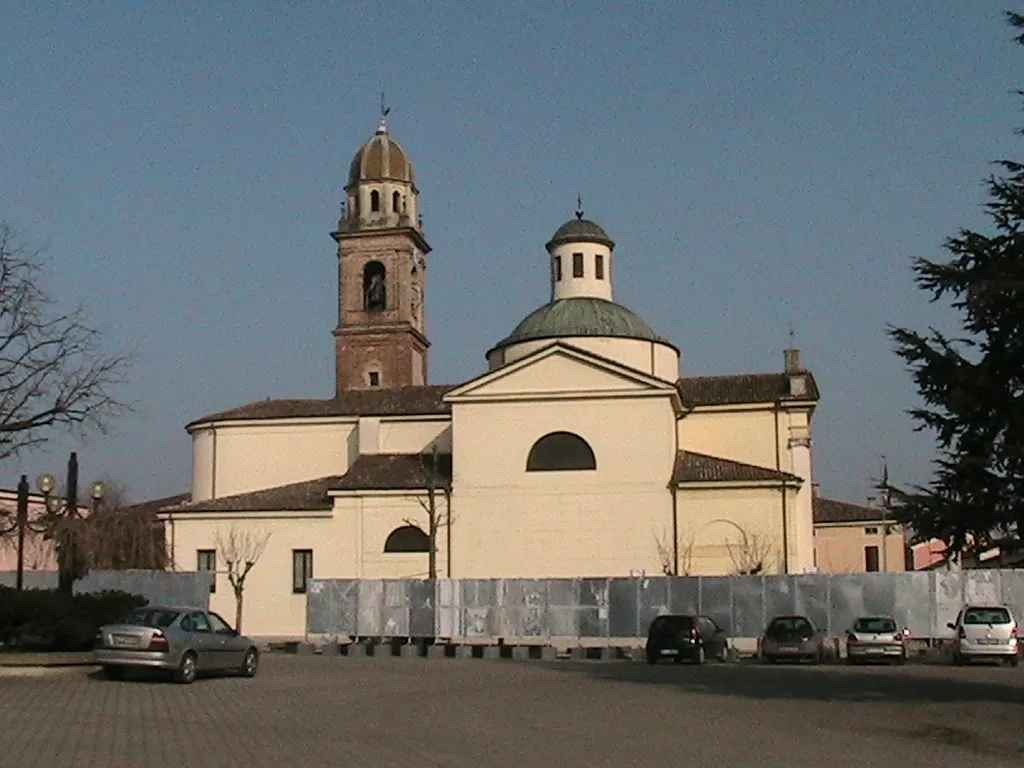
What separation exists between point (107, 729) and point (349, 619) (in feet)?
87.7

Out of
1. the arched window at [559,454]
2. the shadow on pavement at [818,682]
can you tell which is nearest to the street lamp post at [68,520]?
the shadow on pavement at [818,682]

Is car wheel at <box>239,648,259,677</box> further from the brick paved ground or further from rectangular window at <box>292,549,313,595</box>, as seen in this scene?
rectangular window at <box>292,549,313,595</box>

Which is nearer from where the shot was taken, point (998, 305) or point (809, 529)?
point (998, 305)

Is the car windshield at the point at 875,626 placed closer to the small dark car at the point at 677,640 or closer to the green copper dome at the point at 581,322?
the small dark car at the point at 677,640

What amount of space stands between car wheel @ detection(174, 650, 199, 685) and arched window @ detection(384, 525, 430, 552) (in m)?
25.4

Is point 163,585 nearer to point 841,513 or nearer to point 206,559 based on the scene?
point 206,559

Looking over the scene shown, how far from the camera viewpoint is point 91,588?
154 ft

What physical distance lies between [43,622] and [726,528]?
27954 mm

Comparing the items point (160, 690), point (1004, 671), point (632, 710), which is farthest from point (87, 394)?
point (1004, 671)

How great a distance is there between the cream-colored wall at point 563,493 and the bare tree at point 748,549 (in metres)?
2.49

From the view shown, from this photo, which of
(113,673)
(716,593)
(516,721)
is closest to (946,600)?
(716,593)

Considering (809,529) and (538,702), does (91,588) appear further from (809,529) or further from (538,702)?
(538,702)

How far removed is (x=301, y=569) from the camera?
1986 inches

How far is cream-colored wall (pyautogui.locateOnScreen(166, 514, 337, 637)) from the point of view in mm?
49812
